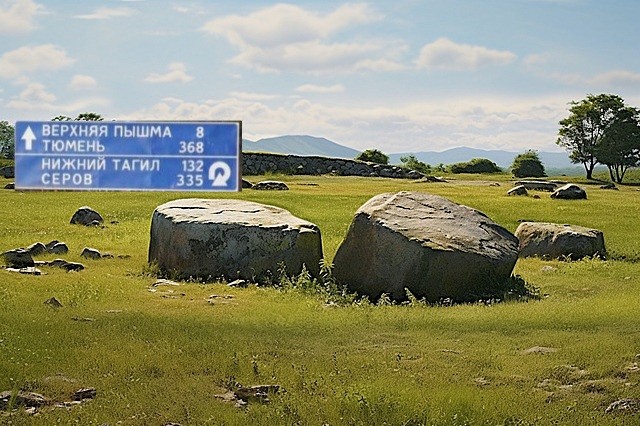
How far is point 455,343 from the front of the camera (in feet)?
38.8

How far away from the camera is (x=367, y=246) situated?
16906mm

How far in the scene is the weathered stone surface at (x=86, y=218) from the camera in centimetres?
2717

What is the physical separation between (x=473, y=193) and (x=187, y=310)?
2760 cm

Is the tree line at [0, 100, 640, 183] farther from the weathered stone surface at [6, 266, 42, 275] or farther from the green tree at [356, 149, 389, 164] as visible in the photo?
the weathered stone surface at [6, 266, 42, 275]

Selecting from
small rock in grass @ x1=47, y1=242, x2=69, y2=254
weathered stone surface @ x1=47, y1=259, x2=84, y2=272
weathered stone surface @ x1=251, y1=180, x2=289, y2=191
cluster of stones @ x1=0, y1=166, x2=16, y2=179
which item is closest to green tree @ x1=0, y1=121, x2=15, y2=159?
cluster of stones @ x1=0, y1=166, x2=16, y2=179

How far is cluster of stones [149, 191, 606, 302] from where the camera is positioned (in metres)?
16.1

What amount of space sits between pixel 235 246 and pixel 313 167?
34016 millimetres

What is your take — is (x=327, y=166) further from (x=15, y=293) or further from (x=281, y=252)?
(x=15, y=293)

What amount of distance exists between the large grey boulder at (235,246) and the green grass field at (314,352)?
Answer: 90cm

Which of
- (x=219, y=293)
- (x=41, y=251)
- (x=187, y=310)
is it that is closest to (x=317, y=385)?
(x=187, y=310)

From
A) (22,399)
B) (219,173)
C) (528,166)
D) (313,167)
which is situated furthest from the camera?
(528,166)

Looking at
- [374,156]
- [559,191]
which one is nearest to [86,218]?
[559,191]

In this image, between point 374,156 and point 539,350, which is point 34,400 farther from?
point 374,156

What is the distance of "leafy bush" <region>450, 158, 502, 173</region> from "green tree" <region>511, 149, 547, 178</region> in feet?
5.58
